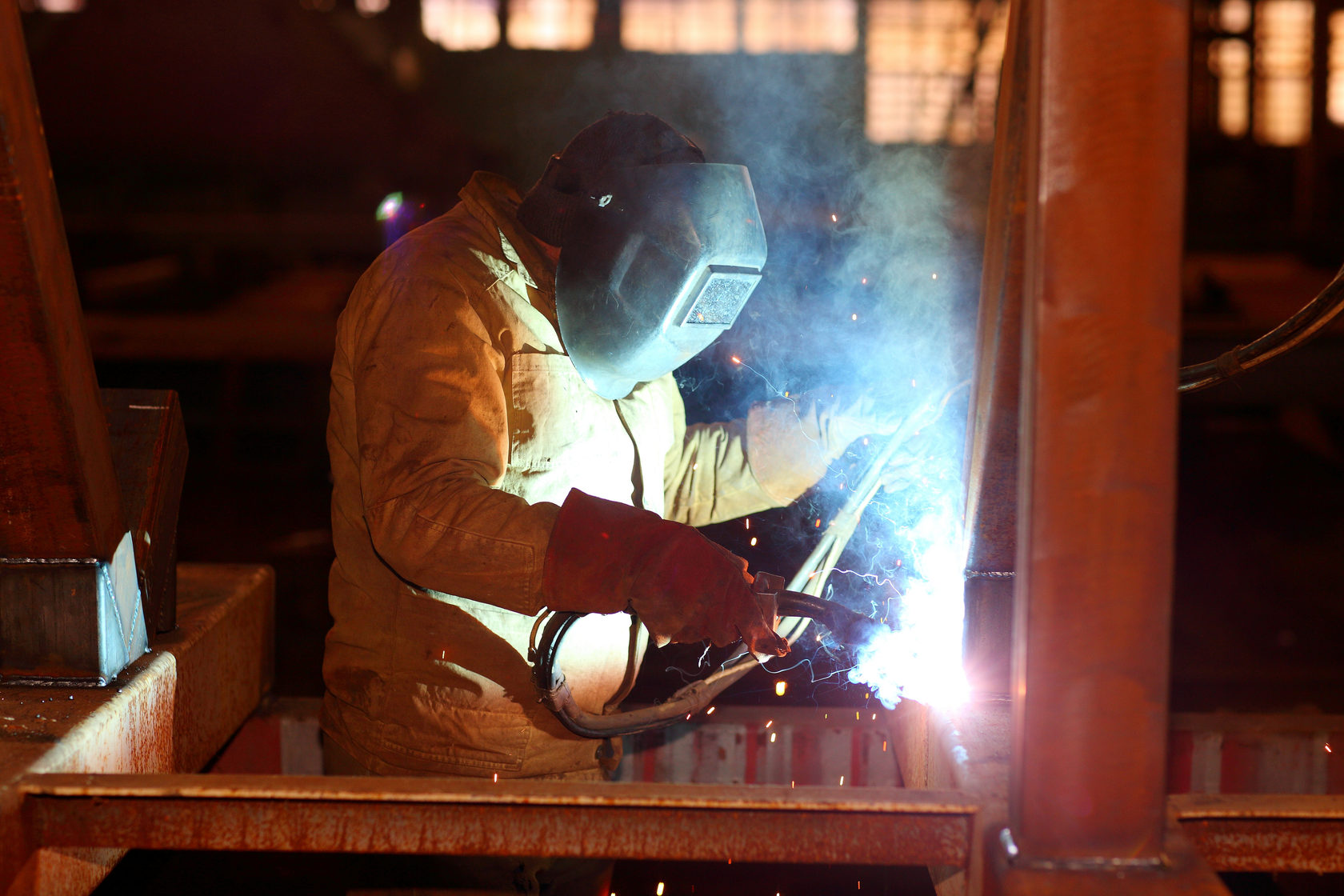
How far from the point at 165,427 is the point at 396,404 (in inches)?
26.5

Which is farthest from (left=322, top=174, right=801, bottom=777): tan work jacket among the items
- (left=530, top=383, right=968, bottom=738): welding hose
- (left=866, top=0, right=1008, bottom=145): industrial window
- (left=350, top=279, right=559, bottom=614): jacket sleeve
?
(left=866, top=0, right=1008, bottom=145): industrial window

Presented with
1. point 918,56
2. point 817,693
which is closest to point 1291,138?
point 918,56

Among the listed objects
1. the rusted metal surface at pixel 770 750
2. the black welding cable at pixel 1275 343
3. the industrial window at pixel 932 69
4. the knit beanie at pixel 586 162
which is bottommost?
the rusted metal surface at pixel 770 750

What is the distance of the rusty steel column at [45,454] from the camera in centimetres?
142

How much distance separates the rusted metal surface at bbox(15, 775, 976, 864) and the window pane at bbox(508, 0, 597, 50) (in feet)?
38.5

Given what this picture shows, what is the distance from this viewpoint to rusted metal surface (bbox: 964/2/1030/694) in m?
1.47

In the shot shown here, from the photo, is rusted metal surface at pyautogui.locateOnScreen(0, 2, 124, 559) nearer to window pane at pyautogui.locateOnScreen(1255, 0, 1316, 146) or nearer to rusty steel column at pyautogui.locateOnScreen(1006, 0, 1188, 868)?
rusty steel column at pyautogui.locateOnScreen(1006, 0, 1188, 868)

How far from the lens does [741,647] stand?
187 cm

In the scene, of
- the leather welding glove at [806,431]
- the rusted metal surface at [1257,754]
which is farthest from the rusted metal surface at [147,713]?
the rusted metal surface at [1257,754]

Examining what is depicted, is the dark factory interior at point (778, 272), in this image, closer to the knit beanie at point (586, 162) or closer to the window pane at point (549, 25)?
the window pane at point (549, 25)

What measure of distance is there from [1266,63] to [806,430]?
45.8 ft

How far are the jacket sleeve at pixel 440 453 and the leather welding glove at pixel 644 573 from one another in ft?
0.12

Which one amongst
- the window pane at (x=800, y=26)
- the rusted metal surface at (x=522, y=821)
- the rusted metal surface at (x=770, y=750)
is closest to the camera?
the rusted metal surface at (x=522, y=821)

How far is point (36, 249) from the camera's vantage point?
1.45m
